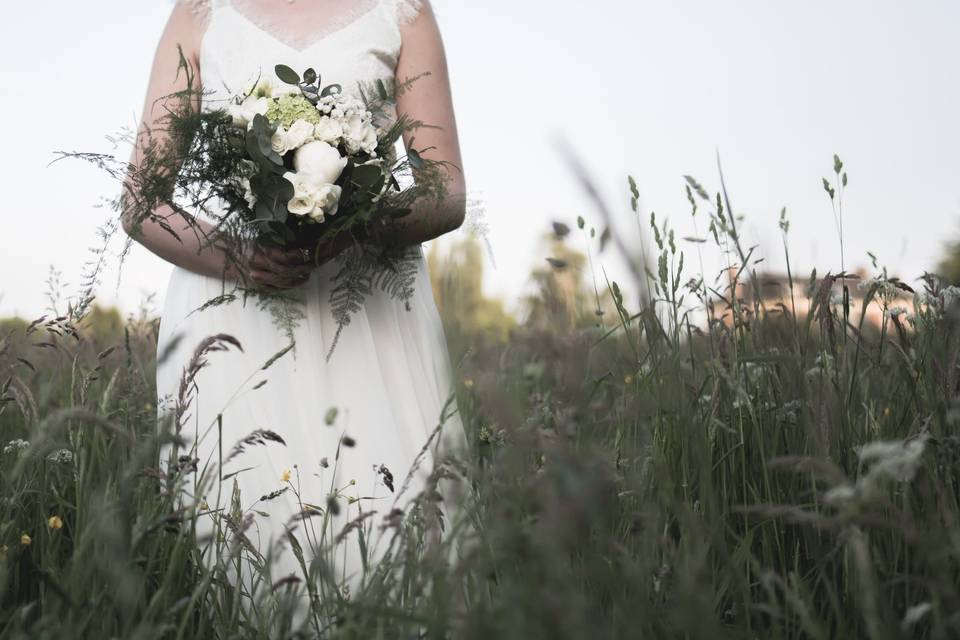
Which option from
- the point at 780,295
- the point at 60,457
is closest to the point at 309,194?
the point at 60,457

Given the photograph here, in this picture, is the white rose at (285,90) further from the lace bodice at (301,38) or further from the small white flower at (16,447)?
the small white flower at (16,447)

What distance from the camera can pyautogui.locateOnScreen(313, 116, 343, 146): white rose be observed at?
95.1 inches

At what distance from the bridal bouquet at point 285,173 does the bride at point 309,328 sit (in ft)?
0.34

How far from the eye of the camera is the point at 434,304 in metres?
3.42

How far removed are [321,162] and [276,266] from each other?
0.39 m

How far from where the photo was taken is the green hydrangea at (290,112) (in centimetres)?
247

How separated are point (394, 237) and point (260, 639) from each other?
130 centimetres

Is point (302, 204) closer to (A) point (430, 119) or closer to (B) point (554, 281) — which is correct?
(B) point (554, 281)

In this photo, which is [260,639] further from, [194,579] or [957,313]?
[957,313]

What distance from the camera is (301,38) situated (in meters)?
3.15

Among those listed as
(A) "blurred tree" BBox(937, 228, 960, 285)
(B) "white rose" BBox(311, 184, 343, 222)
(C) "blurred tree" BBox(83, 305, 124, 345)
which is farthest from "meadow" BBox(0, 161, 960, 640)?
(A) "blurred tree" BBox(937, 228, 960, 285)

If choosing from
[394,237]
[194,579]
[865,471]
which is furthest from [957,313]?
[194,579]

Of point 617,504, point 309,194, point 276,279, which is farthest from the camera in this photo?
point 276,279

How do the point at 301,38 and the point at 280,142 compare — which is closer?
the point at 280,142
